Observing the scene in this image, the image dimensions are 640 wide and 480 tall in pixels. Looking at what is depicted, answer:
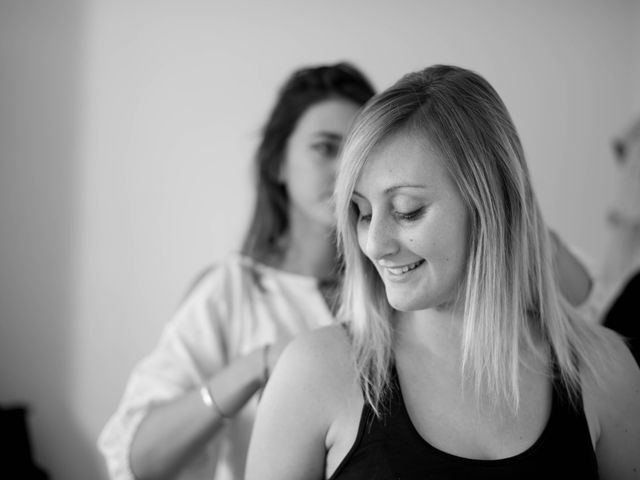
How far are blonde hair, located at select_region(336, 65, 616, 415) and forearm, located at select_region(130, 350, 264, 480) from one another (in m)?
0.32

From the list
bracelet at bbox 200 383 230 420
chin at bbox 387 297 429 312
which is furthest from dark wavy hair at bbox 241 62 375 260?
chin at bbox 387 297 429 312

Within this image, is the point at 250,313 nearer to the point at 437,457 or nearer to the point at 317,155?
the point at 317,155

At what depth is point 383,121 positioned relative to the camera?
3.06ft

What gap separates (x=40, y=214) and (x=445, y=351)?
167 cm

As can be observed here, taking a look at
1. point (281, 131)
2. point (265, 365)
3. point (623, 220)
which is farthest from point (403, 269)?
point (623, 220)

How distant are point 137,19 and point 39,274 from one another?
100cm

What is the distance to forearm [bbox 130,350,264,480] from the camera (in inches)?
49.6

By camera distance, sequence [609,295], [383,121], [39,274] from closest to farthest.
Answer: [383,121]
[609,295]
[39,274]

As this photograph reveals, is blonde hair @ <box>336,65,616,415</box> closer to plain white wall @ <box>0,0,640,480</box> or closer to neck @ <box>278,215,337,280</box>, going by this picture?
neck @ <box>278,215,337,280</box>

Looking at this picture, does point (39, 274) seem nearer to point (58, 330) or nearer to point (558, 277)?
point (58, 330)

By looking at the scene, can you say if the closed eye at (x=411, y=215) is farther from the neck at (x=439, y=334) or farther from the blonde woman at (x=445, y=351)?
the neck at (x=439, y=334)

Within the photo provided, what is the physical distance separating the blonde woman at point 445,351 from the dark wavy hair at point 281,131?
2.35 feet

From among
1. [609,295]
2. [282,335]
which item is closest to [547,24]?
[609,295]

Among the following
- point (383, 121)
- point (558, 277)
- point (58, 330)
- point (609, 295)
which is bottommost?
point (58, 330)
